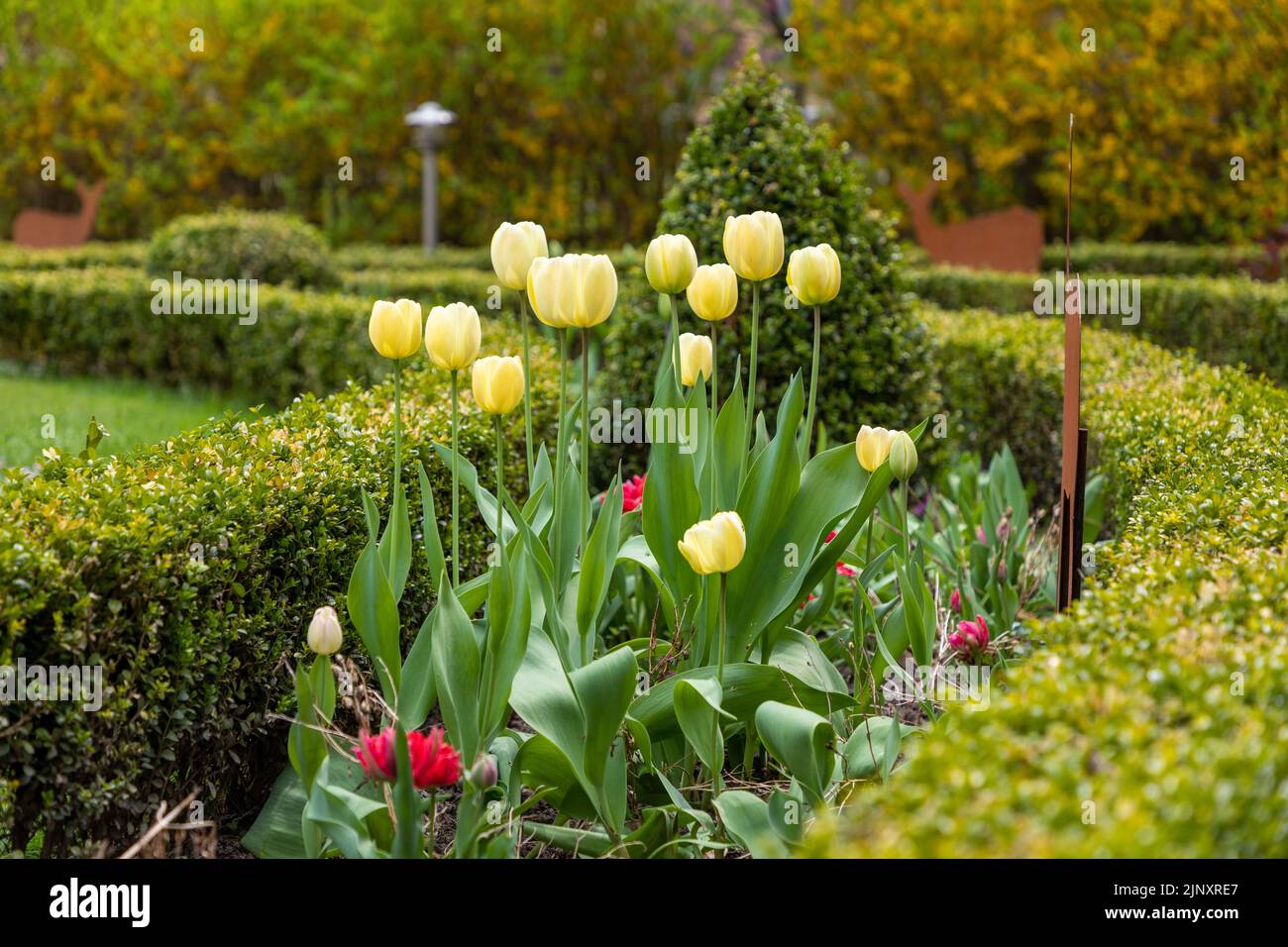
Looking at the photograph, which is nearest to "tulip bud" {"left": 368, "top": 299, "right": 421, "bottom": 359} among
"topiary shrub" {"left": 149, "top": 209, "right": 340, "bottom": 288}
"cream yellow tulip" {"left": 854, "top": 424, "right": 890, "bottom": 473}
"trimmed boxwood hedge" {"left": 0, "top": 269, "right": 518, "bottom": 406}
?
"cream yellow tulip" {"left": 854, "top": 424, "right": 890, "bottom": 473}

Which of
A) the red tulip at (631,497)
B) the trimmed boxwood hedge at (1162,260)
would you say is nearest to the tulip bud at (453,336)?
the red tulip at (631,497)

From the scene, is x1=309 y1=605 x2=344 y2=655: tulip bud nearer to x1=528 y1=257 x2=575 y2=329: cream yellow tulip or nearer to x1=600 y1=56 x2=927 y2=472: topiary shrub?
x1=528 y1=257 x2=575 y2=329: cream yellow tulip

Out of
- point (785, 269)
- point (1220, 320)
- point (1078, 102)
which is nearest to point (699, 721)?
point (785, 269)

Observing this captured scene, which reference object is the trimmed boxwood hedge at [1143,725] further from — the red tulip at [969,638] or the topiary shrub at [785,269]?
the topiary shrub at [785,269]

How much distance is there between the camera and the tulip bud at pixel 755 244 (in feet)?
8.36

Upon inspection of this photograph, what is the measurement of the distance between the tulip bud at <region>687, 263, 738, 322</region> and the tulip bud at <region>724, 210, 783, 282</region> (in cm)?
4

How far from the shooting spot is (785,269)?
16.2 ft

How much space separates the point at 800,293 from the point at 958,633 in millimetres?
888

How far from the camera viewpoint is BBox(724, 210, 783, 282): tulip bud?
2.55m

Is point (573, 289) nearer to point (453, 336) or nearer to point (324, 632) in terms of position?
point (453, 336)

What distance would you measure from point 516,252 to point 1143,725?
150 centimetres

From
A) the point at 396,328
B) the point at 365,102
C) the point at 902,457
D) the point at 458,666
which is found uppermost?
the point at 365,102

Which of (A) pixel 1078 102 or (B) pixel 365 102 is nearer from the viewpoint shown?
(A) pixel 1078 102
